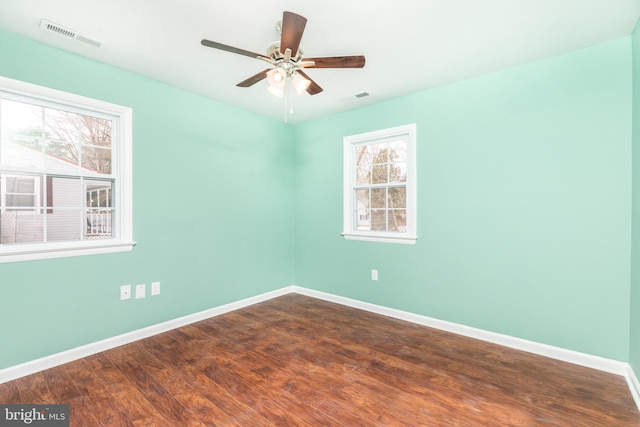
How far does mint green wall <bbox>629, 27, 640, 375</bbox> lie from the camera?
2.02 m

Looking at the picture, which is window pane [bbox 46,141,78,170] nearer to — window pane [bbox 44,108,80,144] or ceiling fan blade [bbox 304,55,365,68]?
window pane [bbox 44,108,80,144]

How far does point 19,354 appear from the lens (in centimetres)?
221

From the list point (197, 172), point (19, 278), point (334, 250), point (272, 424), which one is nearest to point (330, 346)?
point (272, 424)

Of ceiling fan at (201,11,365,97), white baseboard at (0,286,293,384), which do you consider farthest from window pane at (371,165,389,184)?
white baseboard at (0,286,293,384)

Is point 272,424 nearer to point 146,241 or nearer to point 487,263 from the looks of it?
point 146,241

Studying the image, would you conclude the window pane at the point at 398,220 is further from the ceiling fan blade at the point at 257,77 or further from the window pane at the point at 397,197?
the ceiling fan blade at the point at 257,77

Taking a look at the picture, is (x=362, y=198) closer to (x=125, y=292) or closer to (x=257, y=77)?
(x=257, y=77)

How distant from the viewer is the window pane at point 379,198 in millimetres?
3609

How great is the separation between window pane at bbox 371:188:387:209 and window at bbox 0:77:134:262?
8.54 ft

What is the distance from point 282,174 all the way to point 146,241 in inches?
77.9

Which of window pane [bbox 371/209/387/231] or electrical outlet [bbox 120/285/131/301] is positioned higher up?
window pane [bbox 371/209/387/231]

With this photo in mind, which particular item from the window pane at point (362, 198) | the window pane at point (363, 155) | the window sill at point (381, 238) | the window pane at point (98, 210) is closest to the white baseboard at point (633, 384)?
the window sill at point (381, 238)

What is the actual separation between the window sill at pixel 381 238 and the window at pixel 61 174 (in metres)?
2.39

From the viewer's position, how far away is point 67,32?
215 centimetres
